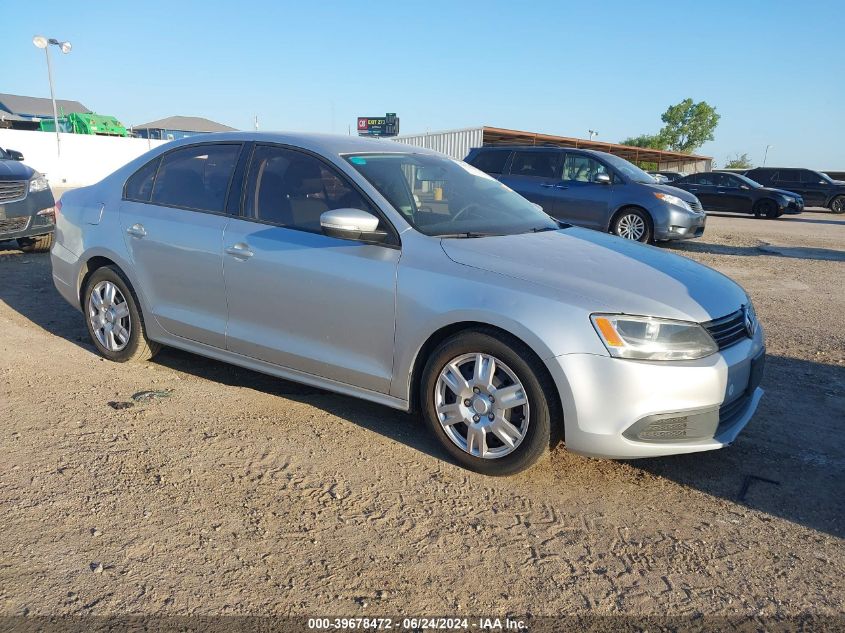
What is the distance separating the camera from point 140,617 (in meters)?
2.34

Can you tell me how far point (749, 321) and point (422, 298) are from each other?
5.69ft

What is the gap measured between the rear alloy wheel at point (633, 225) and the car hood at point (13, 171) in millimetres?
8942

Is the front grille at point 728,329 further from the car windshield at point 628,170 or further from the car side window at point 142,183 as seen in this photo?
the car windshield at point 628,170

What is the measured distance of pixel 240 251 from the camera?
4.12m

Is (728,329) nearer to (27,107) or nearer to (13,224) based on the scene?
(13,224)

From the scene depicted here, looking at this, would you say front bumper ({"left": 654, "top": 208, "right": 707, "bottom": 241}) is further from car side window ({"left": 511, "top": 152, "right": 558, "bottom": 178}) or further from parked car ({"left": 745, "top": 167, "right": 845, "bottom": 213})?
parked car ({"left": 745, "top": 167, "right": 845, "bottom": 213})

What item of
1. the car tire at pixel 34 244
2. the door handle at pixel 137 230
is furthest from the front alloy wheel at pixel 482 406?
the car tire at pixel 34 244

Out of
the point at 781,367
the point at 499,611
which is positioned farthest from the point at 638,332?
the point at 781,367

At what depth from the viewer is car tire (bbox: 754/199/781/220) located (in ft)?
69.3

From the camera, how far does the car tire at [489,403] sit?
3.20 metres

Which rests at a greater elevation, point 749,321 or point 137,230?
point 137,230

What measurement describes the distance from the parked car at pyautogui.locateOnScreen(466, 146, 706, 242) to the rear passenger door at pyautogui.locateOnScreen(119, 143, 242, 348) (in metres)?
8.43

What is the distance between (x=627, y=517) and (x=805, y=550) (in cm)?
71

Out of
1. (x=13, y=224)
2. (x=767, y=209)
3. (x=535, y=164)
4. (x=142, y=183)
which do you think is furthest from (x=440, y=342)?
(x=767, y=209)
